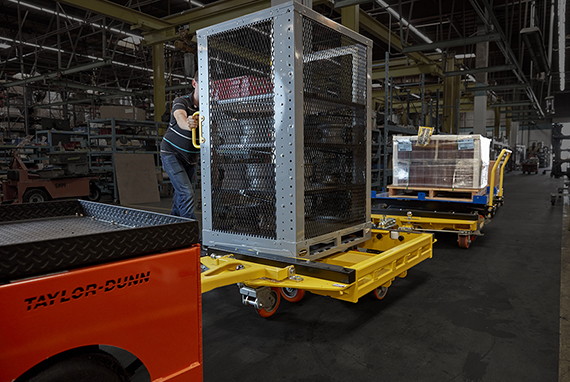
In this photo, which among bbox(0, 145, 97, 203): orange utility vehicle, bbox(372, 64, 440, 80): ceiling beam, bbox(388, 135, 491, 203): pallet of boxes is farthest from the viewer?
bbox(372, 64, 440, 80): ceiling beam

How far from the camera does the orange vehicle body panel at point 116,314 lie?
3.91ft

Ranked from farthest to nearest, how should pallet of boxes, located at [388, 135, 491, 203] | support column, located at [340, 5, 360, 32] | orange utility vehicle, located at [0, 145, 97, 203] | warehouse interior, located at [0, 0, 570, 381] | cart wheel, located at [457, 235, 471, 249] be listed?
orange utility vehicle, located at [0, 145, 97, 203] → support column, located at [340, 5, 360, 32] → pallet of boxes, located at [388, 135, 491, 203] → cart wheel, located at [457, 235, 471, 249] → warehouse interior, located at [0, 0, 570, 381]

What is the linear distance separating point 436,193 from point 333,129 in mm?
3714

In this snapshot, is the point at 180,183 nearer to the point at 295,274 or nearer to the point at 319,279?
the point at 295,274

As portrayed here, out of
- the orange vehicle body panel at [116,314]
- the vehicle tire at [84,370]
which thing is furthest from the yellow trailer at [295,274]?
the vehicle tire at [84,370]

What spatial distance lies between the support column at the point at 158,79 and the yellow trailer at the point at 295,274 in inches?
411

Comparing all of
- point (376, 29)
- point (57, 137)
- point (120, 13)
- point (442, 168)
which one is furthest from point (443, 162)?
point (57, 137)

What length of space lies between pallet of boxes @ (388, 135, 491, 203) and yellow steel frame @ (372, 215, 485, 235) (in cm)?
45

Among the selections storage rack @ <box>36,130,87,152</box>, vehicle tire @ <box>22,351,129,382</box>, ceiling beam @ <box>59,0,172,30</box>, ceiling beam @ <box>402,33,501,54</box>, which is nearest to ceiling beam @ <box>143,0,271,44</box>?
ceiling beam @ <box>59,0,172,30</box>

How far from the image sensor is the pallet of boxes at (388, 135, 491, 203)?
18.5 ft

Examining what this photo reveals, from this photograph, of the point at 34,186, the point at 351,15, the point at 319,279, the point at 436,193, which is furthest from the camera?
the point at 34,186

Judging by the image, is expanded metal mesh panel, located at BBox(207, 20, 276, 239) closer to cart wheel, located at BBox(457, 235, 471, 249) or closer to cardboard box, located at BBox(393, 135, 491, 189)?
cart wheel, located at BBox(457, 235, 471, 249)

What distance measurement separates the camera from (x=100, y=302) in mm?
1380

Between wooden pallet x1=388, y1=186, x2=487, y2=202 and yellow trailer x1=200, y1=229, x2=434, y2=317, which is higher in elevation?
wooden pallet x1=388, y1=186, x2=487, y2=202
